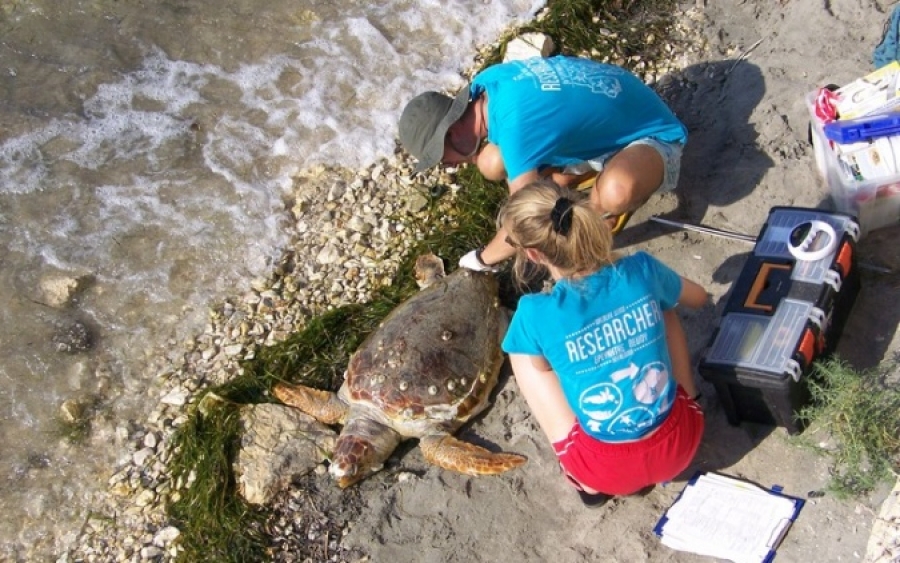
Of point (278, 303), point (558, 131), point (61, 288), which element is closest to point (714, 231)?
point (558, 131)

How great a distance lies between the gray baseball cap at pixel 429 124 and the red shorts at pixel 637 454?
125cm

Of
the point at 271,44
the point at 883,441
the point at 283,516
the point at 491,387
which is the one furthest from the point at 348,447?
the point at 271,44

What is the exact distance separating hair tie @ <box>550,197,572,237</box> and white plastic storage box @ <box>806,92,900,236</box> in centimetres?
137

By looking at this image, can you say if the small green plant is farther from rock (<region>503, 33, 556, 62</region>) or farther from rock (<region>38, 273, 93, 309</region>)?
rock (<region>38, 273, 93, 309</region>)

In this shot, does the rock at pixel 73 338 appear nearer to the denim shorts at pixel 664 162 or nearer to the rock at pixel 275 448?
the rock at pixel 275 448

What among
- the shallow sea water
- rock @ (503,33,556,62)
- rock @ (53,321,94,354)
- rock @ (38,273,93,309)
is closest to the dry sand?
rock @ (503,33,556,62)

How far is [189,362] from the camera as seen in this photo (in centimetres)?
393

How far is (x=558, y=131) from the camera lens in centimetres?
328

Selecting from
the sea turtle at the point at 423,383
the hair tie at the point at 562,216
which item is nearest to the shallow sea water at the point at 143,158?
the sea turtle at the point at 423,383

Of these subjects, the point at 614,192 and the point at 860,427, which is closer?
the point at 860,427

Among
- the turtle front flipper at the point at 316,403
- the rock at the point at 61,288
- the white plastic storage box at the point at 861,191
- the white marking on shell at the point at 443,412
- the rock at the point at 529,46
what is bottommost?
the rock at the point at 61,288

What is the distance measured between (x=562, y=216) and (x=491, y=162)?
4.31ft

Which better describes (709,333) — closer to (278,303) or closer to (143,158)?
(278,303)

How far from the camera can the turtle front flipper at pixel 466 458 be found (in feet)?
10.3
